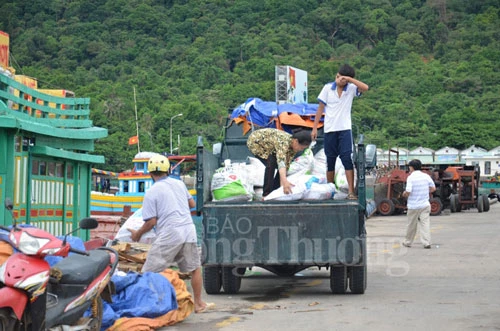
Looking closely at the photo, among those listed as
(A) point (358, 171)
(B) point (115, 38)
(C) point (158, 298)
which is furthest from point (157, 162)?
(B) point (115, 38)

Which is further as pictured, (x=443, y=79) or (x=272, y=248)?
(x=443, y=79)

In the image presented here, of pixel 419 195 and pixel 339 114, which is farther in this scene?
pixel 419 195

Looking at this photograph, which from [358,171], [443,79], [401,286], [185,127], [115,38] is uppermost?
[115,38]

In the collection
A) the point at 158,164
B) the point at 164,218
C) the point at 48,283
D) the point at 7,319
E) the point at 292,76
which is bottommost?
the point at 7,319

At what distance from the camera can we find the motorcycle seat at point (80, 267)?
7023 millimetres

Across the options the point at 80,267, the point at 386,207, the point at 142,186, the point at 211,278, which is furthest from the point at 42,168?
the point at 142,186

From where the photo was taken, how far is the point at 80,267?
23.5 feet

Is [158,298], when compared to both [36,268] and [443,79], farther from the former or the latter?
[443,79]

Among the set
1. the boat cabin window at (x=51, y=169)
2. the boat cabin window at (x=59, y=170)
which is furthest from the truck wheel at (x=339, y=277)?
the boat cabin window at (x=59, y=170)

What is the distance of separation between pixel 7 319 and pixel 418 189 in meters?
12.8

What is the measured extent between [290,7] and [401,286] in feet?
571

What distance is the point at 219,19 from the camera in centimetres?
17462

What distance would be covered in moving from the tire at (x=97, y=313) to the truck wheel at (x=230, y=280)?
12.5ft

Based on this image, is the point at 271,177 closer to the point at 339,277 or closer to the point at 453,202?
the point at 339,277
